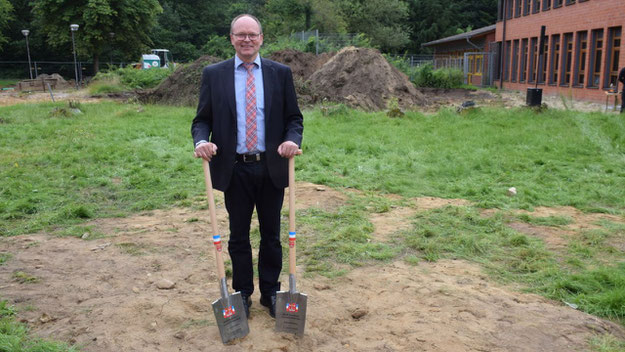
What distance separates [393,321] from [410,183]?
5.02 metres

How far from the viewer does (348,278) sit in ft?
17.3

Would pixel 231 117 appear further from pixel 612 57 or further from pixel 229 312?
pixel 612 57

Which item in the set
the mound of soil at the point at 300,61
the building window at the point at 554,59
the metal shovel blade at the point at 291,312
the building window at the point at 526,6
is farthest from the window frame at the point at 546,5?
the metal shovel blade at the point at 291,312

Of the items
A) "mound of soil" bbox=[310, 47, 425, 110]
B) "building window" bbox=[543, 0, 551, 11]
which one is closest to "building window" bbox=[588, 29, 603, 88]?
"building window" bbox=[543, 0, 551, 11]

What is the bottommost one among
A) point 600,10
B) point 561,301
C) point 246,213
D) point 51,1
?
point 561,301

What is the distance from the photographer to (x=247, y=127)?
412 centimetres

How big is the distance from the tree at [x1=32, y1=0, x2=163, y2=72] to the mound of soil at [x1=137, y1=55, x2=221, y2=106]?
19520 mm

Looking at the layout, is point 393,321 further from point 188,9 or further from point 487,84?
point 188,9

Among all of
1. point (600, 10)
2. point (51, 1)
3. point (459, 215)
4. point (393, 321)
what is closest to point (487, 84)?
point (600, 10)

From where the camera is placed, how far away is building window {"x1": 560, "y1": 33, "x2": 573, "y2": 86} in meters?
27.6

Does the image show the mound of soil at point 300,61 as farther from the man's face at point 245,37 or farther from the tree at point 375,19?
the tree at point 375,19

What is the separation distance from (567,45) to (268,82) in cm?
2762

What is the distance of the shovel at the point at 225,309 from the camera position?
13.0 feet

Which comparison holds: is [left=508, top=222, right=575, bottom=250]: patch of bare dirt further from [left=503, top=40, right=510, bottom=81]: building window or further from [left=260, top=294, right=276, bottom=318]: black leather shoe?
[left=503, top=40, right=510, bottom=81]: building window
